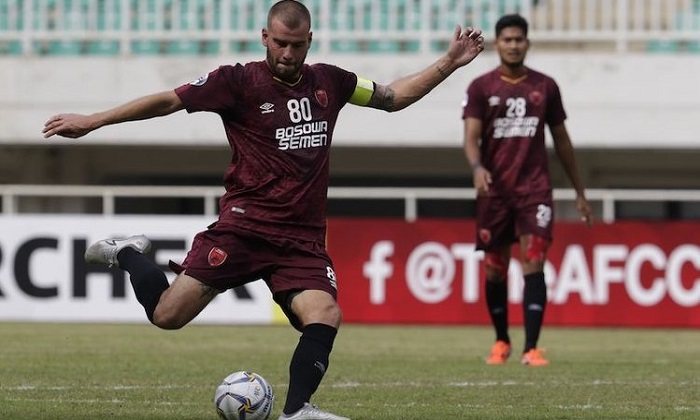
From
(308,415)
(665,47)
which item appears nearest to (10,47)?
(665,47)

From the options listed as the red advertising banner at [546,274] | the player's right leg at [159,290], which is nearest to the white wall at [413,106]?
the red advertising banner at [546,274]

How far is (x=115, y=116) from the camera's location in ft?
22.6

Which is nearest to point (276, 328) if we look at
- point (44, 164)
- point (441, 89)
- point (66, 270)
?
point (66, 270)

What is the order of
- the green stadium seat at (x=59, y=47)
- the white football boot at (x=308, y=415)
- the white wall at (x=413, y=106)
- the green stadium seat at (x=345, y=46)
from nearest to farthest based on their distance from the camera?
the white football boot at (x=308, y=415), the white wall at (x=413, y=106), the green stadium seat at (x=345, y=46), the green stadium seat at (x=59, y=47)

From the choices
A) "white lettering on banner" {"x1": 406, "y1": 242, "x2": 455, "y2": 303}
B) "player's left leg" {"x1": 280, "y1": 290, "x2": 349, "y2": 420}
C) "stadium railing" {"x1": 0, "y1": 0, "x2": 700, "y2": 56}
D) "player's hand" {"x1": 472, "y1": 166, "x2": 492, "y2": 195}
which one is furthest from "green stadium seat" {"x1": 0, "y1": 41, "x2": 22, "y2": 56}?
"player's left leg" {"x1": 280, "y1": 290, "x2": 349, "y2": 420}

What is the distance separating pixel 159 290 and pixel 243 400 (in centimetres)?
83

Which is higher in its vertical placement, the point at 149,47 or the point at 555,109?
the point at 149,47

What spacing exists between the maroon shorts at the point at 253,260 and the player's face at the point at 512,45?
3969 millimetres

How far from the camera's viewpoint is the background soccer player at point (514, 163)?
1070cm

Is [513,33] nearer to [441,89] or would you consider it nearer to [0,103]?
[441,89]

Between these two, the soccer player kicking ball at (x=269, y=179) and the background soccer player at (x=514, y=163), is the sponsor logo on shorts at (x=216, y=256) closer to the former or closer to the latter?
the soccer player kicking ball at (x=269, y=179)

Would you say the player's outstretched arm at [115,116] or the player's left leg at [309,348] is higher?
the player's outstretched arm at [115,116]

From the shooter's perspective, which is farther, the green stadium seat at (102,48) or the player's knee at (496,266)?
the green stadium seat at (102,48)

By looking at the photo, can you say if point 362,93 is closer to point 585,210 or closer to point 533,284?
point 533,284
